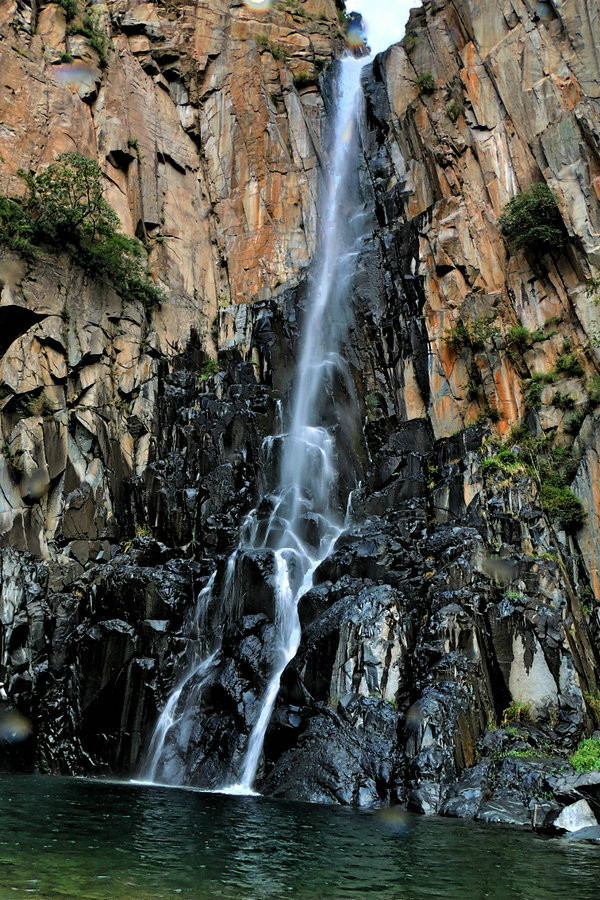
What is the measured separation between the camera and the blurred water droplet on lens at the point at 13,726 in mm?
23266

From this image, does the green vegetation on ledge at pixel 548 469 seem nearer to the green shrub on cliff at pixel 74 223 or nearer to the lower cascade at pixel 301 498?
the lower cascade at pixel 301 498

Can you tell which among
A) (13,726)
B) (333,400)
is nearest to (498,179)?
(333,400)

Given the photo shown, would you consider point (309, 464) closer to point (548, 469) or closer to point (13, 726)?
point (548, 469)

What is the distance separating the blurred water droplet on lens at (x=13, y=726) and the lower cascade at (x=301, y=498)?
16.1ft

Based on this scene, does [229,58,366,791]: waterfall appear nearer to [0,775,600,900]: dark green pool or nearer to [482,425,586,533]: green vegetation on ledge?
[0,775,600,900]: dark green pool

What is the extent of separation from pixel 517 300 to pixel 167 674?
21673mm

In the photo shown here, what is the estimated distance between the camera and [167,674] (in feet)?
76.3

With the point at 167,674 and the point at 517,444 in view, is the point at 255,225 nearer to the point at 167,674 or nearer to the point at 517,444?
the point at 517,444

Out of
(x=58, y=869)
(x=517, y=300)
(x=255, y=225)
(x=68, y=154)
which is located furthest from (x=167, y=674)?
(x=255, y=225)

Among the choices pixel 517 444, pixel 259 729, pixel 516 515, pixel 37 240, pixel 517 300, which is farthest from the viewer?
pixel 37 240

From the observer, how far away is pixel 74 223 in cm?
3341

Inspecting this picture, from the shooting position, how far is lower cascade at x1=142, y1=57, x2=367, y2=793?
21.6m

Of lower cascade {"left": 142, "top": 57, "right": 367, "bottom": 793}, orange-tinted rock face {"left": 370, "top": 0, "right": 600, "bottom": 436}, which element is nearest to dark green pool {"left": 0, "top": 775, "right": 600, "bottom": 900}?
lower cascade {"left": 142, "top": 57, "right": 367, "bottom": 793}

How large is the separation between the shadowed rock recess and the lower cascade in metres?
0.43
